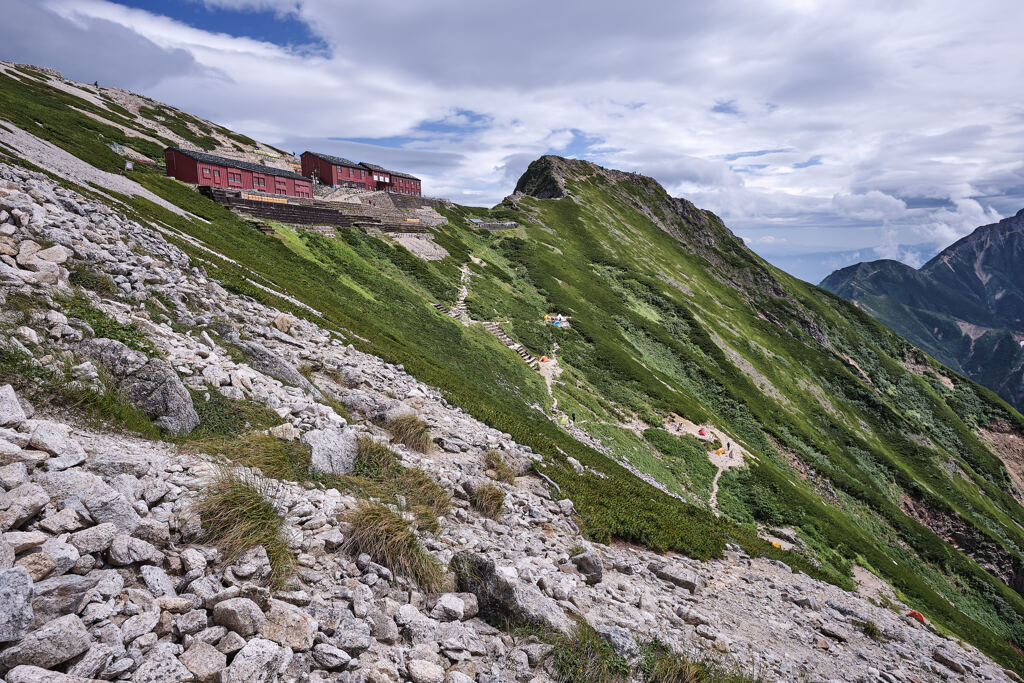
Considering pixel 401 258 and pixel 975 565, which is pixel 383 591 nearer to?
pixel 401 258

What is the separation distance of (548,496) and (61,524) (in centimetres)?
1131

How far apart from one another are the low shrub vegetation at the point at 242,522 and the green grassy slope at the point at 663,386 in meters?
9.37

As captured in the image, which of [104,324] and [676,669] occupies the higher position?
[104,324]

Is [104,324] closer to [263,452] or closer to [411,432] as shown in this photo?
[263,452]

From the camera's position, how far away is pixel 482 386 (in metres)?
29.6

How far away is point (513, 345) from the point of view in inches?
1651

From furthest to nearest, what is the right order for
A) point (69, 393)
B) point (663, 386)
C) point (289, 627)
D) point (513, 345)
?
point (663, 386)
point (513, 345)
point (69, 393)
point (289, 627)

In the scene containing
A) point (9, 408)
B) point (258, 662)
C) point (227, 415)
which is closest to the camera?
point (258, 662)

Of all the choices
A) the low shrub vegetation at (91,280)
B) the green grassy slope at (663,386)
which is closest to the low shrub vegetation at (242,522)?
the low shrub vegetation at (91,280)

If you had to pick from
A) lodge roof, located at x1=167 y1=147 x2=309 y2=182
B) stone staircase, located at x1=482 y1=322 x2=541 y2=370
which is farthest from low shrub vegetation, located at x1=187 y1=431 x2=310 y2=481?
lodge roof, located at x1=167 y1=147 x2=309 y2=182

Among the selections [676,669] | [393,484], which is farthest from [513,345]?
[676,669]


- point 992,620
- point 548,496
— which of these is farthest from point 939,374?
point 548,496

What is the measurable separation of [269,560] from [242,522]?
29.7 inches

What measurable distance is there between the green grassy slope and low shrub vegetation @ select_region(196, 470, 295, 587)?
30.7ft
